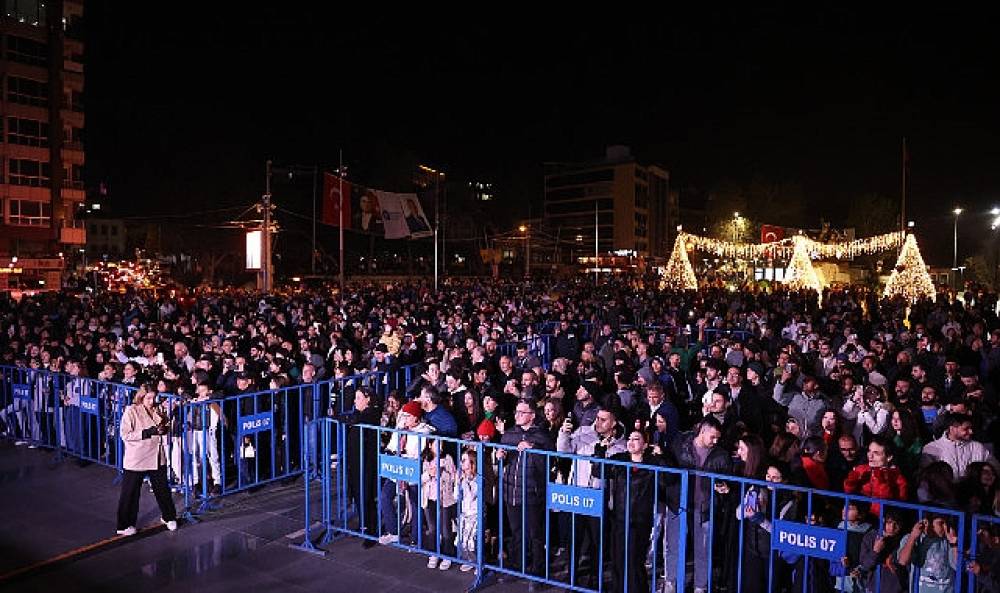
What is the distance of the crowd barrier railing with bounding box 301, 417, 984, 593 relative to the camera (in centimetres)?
487

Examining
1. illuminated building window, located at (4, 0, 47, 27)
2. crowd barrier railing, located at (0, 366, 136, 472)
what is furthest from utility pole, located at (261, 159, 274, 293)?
illuminated building window, located at (4, 0, 47, 27)

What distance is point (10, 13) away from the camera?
42.4 meters

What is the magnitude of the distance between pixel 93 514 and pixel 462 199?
3241 inches

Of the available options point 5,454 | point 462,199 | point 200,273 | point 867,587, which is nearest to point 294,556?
point 867,587

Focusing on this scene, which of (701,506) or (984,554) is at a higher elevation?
(984,554)

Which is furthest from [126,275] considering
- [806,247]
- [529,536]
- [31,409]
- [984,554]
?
[984,554]

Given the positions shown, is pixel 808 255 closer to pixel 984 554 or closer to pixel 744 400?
pixel 744 400

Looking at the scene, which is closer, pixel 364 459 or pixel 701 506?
pixel 701 506

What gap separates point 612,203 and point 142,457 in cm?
10237

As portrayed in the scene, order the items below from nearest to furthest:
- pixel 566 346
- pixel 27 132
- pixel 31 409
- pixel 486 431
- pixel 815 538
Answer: pixel 815 538
pixel 486 431
pixel 31 409
pixel 566 346
pixel 27 132

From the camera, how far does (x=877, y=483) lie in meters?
5.39

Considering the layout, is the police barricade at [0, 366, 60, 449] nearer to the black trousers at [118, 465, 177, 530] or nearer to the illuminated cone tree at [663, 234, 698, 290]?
the black trousers at [118, 465, 177, 530]

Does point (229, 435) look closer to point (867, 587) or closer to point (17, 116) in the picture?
point (867, 587)

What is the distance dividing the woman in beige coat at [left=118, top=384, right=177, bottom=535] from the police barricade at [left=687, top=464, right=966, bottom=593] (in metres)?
5.50
